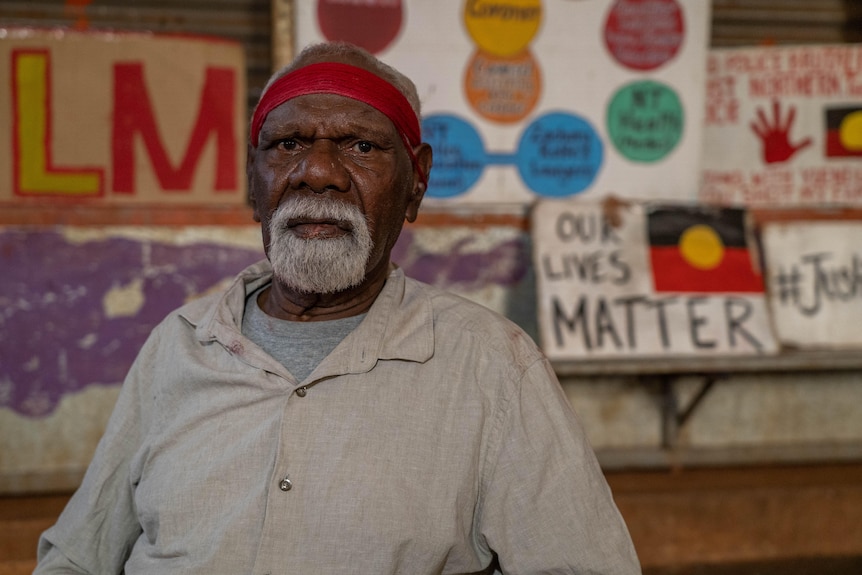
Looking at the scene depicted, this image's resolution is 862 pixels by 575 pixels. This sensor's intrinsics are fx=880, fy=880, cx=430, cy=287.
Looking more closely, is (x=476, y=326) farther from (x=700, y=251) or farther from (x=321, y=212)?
(x=700, y=251)

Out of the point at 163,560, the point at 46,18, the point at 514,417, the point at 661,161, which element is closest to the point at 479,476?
the point at 514,417

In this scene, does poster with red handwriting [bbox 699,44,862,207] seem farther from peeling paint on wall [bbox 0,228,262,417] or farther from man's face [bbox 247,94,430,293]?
man's face [bbox 247,94,430,293]

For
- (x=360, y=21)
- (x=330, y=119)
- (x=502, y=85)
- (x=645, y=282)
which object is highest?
(x=360, y=21)

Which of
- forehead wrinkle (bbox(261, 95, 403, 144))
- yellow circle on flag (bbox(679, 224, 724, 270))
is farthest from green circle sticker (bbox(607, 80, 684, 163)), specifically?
forehead wrinkle (bbox(261, 95, 403, 144))

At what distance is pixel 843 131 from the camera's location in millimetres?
3898

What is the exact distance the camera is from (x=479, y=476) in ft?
5.25

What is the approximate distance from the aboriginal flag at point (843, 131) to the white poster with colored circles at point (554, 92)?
617 mm

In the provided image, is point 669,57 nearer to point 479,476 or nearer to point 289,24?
point 289,24

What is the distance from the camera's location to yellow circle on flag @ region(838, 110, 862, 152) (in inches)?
153

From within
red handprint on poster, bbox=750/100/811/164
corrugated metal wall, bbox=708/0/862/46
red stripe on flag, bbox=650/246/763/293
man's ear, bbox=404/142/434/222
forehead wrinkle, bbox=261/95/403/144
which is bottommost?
red stripe on flag, bbox=650/246/763/293

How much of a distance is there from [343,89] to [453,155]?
199cm

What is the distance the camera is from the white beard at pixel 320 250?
1696 millimetres

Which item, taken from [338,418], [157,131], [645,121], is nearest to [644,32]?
[645,121]

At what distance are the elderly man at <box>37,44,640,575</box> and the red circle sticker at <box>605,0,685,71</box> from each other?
7.03 feet
